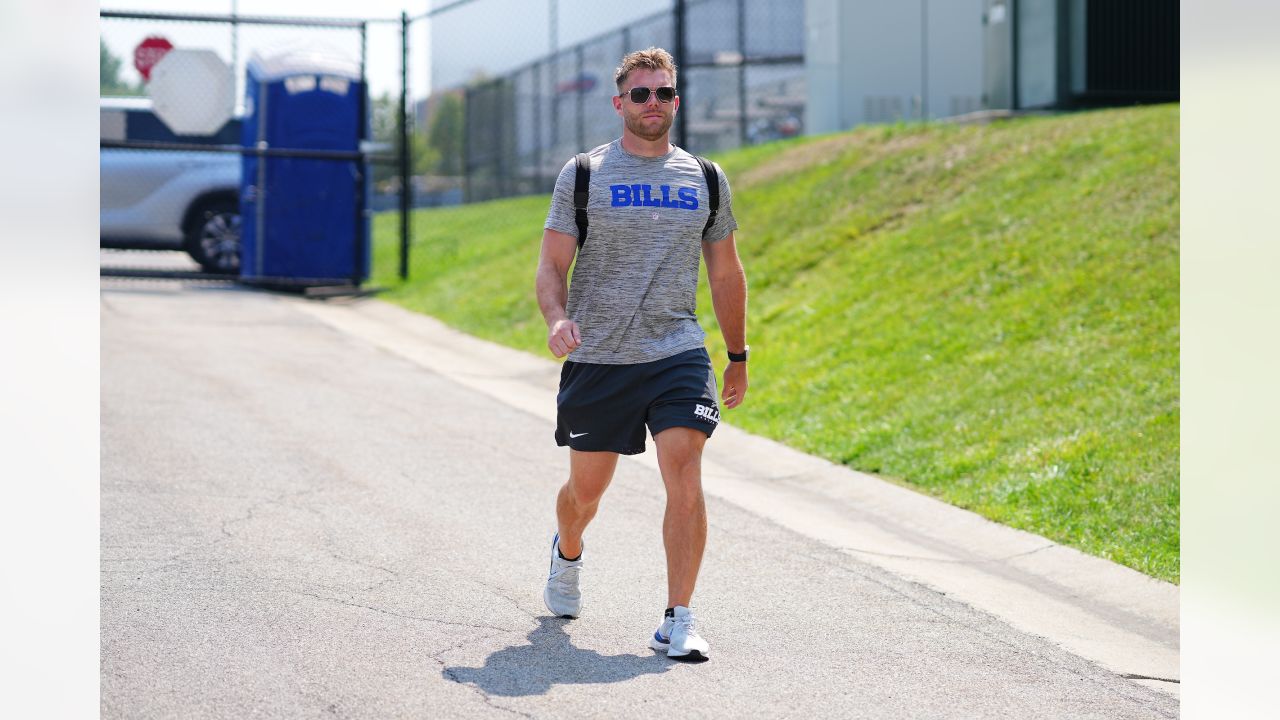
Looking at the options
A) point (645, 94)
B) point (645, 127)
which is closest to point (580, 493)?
point (645, 127)

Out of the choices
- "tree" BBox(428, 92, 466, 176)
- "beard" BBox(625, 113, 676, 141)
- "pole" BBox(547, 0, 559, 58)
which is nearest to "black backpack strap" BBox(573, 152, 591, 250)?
"beard" BBox(625, 113, 676, 141)

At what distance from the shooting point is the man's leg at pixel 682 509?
504cm

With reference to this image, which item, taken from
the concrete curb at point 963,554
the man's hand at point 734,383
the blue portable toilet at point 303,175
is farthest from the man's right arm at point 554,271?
the blue portable toilet at point 303,175

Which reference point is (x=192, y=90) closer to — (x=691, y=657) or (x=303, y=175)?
(x=303, y=175)

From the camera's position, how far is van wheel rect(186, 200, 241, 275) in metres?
18.2

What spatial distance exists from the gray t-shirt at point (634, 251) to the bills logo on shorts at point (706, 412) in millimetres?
212

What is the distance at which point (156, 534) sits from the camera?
654 centimetres

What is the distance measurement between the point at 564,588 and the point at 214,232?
13.9 metres

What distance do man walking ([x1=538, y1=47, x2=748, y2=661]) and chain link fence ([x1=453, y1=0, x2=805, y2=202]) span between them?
16074mm

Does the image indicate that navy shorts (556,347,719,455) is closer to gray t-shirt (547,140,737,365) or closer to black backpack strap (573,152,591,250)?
gray t-shirt (547,140,737,365)

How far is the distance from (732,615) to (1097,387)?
3844 millimetres

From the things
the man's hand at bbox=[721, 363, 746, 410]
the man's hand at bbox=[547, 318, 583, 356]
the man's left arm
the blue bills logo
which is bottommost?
the man's hand at bbox=[721, 363, 746, 410]

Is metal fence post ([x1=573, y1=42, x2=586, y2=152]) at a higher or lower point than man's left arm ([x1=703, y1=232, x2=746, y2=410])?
higher
